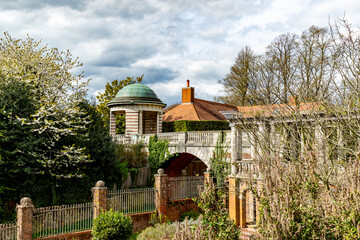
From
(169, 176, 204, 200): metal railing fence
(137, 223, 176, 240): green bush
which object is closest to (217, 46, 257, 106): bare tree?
(169, 176, 204, 200): metal railing fence

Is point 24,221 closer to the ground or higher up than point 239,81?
closer to the ground

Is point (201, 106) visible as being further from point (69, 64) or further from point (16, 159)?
point (16, 159)

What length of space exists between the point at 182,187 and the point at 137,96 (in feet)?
34.3

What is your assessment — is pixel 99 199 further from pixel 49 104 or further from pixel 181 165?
pixel 181 165

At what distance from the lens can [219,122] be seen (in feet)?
98.0

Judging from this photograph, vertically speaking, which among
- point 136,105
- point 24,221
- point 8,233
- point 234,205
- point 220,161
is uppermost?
point 136,105

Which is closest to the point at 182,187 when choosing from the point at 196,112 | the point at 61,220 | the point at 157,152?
the point at 157,152

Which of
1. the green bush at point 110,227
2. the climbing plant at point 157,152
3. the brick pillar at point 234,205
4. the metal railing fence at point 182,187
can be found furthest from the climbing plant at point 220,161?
the green bush at point 110,227

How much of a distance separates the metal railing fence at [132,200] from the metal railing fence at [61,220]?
4.70 feet

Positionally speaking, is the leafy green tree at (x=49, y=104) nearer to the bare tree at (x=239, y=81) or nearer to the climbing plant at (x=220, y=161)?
the climbing plant at (x=220, y=161)

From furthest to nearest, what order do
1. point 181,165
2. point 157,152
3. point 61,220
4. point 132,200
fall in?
point 181,165 → point 157,152 → point 132,200 → point 61,220

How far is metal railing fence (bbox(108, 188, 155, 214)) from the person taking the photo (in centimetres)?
1703

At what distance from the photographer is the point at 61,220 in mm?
14867

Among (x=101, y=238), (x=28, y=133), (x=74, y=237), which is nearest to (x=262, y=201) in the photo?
(x=101, y=238)
